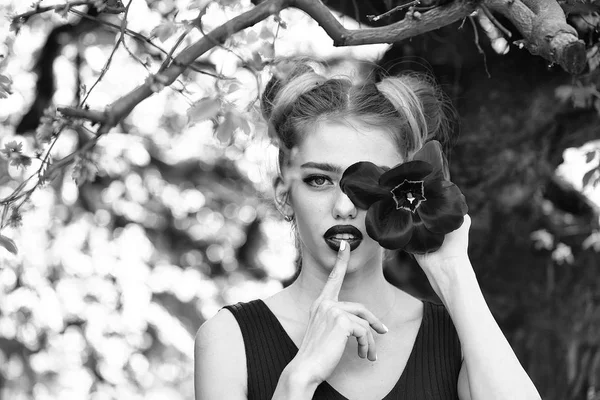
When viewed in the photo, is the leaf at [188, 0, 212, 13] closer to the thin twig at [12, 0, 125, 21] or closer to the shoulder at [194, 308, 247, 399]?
the thin twig at [12, 0, 125, 21]

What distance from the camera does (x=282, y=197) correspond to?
252cm

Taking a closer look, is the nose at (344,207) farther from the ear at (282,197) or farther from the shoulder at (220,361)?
the shoulder at (220,361)

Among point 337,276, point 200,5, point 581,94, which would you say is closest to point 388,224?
point 337,276

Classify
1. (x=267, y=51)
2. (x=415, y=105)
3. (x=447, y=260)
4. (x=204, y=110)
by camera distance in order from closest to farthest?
1. (x=204, y=110)
2. (x=267, y=51)
3. (x=447, y=260)
4. (x=415, y=105)

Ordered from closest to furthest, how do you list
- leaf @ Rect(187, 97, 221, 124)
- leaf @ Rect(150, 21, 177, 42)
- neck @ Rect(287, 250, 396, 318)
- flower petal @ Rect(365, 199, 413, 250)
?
leaf @ Rect(187, 97, 221, 124)
leaf @ Rect(150, 21, 177, 42)
flower petal @ Rect(365, 199, 413, 250)
neck @ Rect(287, 250, 396, 318)

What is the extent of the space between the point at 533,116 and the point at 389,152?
157 cm

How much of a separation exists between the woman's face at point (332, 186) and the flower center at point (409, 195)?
0.10m

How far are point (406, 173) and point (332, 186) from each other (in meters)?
0.22

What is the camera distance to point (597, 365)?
4.03 metres

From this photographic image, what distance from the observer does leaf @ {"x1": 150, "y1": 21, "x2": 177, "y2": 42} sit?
6.31ft

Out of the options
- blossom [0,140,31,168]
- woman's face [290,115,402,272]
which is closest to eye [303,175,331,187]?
Answer: woman's face [290,115,402,272]

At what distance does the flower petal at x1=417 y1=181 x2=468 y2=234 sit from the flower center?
0.04ft

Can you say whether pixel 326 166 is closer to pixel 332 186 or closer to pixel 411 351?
pixel 332 186

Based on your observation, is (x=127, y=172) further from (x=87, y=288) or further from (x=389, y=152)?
(x=389, y=152)
